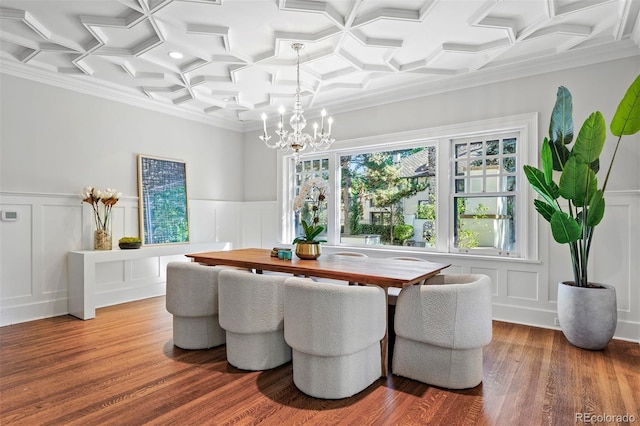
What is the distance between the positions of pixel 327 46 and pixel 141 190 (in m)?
3.24

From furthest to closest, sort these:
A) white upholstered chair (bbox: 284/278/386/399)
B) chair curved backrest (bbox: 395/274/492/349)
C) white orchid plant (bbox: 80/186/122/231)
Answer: white orchid plant (bbox: 80/186/122/231), chair curved backrest (bbox: 395/274/492/349), white upholstered chair (bbox: 284/278/386/399)

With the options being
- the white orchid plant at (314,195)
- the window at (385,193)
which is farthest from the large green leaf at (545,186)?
the white orchid plant at (314,195)

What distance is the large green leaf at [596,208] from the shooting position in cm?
296

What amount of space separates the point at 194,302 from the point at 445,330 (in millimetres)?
2003

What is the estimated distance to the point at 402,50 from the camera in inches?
140

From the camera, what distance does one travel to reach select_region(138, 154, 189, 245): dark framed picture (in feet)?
16.3

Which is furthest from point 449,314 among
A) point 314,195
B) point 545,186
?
point 545,186

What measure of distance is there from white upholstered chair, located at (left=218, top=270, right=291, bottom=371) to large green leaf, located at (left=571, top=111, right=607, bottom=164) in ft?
9.07

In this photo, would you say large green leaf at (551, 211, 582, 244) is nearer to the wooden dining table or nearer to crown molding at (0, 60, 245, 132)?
the wooden dining table

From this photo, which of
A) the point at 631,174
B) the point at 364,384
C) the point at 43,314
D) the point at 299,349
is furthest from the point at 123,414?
the point at 631,174

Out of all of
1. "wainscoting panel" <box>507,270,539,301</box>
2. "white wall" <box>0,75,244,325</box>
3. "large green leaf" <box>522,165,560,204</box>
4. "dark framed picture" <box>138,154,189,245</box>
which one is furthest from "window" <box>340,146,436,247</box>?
"white wall" <box>0,75,244,325</box>

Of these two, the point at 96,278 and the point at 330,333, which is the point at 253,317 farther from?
the point at 96,278

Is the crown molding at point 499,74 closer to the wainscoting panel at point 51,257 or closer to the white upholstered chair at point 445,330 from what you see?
the white upholstered chair at point 445,330

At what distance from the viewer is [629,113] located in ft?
9.24
